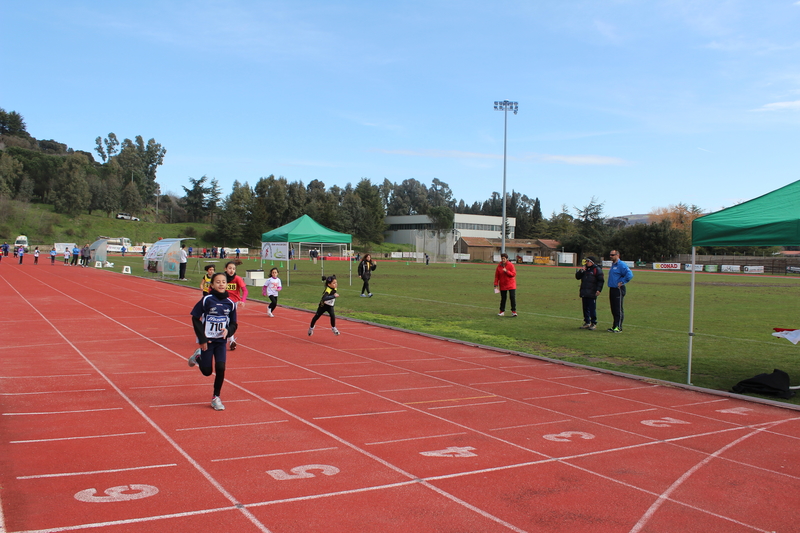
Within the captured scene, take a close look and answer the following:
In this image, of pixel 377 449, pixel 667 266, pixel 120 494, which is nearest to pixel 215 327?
pixel 377 449

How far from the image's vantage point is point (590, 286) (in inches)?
559

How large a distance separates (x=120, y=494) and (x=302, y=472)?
4.62 feet

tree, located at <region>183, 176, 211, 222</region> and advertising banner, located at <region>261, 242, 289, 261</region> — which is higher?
tree, located at <region>183, 176, 211, 222</region>

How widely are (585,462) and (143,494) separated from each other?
149 inches

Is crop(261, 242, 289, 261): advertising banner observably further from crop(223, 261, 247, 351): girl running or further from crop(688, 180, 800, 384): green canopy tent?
crop(688, 180, 800, 384): green canopy tent

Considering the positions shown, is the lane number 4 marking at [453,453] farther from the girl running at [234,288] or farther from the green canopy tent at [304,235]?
the green canopy tent at [304,235]

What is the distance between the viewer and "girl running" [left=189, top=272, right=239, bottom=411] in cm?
687

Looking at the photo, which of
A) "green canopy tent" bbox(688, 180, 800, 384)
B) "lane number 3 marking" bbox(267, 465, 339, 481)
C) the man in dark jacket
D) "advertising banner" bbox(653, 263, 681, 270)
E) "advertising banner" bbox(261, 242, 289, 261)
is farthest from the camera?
"advertising banner" bbox(653, 263, 681, 270)

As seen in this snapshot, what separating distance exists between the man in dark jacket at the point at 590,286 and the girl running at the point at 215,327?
9.52 meters

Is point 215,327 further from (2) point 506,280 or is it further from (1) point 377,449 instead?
(2) point 506,280

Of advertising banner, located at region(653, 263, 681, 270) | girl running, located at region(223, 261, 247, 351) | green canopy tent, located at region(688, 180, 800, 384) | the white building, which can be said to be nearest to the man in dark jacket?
green canopy tent, located at region(688, 180, 800, 384)

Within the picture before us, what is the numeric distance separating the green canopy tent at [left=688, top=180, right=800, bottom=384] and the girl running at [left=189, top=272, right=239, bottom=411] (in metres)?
6.42

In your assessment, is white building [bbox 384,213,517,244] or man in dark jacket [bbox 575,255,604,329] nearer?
man in dark jacket [bbox 575,255,604,329]

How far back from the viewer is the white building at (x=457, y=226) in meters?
112
